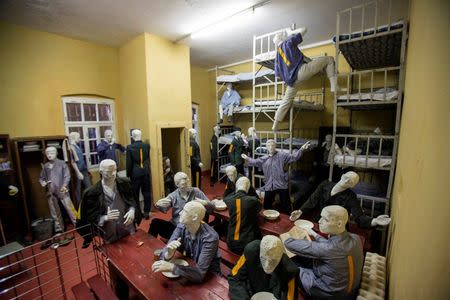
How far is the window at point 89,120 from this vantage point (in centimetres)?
498

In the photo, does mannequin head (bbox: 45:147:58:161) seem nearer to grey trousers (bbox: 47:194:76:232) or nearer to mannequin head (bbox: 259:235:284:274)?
grey trousers (bbox: 47:194:76:232)

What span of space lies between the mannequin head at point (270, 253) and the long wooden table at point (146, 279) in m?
0.43

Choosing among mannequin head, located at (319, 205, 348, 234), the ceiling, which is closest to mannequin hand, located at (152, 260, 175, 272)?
mannequin head, located at (319, 205, 348, 234)

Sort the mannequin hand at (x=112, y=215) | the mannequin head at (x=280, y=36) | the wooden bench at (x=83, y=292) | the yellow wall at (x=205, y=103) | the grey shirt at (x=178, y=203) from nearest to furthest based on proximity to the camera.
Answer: the wooden bench at (x=83, y=292), the mannequin hand at (x=112, y=215), the grey shirt at (x=178, y=203), the mannequin head at (x=280, y=36), the yellow wall at (x=205, y=103)

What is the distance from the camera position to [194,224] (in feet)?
6.47

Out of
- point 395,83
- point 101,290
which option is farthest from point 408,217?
point 395,83

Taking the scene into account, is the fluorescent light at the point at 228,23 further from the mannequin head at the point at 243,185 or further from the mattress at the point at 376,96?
the mannequin head at the point at 243,185

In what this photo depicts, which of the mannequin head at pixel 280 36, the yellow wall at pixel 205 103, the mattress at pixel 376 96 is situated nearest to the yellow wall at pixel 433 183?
the mattress at pixel 376 96

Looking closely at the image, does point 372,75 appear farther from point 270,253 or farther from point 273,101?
point 270,253

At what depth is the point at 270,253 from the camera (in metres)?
1.49

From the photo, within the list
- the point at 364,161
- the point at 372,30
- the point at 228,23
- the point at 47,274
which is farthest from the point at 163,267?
the point at 228,23

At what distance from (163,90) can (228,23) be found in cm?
209

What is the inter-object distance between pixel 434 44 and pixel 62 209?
5.88 metres

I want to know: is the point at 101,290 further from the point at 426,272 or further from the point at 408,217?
the point at 408,217
